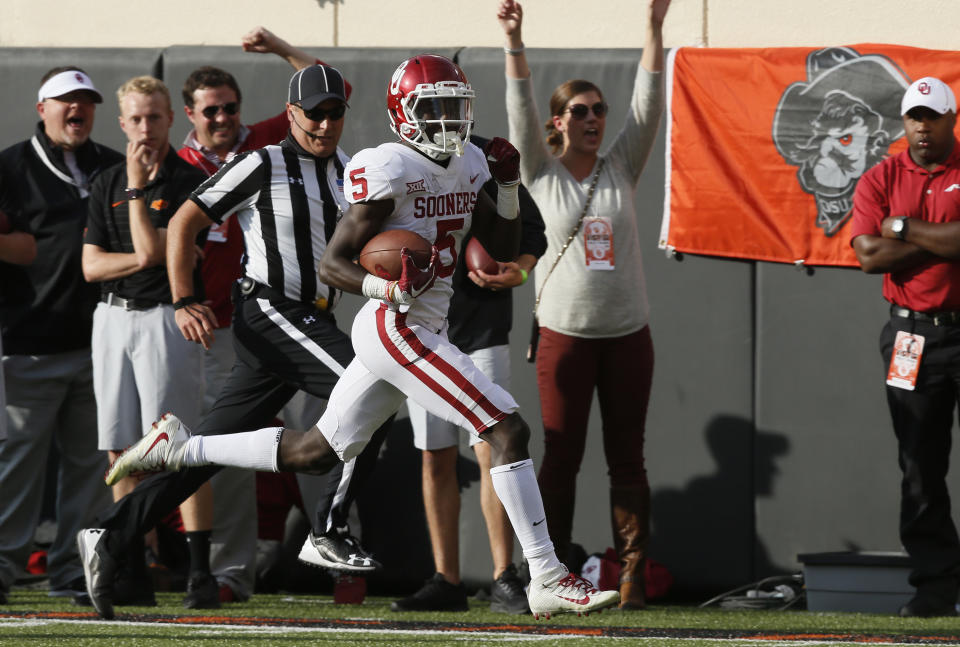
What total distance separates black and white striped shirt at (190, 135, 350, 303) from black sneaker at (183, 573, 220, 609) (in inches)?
49.8

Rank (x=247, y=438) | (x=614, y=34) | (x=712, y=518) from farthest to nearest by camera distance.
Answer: (x=614, y=34), (x=712, y=518), (x=247, y=438)

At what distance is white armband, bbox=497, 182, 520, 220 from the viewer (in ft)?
15.3

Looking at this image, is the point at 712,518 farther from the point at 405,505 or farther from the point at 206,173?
the point at 206,173

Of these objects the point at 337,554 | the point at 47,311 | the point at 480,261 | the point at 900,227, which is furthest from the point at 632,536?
the point at 47,311

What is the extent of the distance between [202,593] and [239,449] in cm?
103

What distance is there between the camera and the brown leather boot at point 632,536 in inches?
229

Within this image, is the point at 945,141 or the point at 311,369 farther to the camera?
the point at 945,141

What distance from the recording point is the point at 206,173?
598cm

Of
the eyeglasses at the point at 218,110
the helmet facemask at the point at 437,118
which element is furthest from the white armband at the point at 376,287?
the eyeglasses at the point at 218,110

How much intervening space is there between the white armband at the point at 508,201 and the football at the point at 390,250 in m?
0.37

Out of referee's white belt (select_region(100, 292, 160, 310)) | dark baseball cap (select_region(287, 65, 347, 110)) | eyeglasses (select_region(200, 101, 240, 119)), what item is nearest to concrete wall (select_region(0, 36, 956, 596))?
eyeglasses (select_region(200, 101, 240, 119))

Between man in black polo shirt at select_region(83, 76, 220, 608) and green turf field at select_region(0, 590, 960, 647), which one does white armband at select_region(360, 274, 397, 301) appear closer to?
green turf field at select_region(0, 590, 960, 647)

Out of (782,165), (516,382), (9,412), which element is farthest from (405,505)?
(782,165)

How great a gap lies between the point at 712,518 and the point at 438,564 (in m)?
1.43
